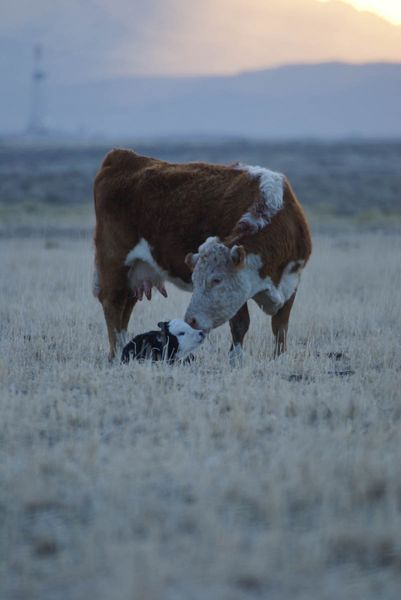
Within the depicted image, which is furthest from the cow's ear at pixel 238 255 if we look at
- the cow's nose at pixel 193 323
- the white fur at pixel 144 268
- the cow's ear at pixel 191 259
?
the white fur at pixel 144 268

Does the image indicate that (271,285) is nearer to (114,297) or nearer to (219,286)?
(219,286)

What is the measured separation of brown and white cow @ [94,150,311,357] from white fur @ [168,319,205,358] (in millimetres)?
94

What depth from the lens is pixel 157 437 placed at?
6.16m

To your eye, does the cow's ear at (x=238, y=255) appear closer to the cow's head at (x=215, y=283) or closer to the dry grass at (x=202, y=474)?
the cow's head at (x=215, y=283)

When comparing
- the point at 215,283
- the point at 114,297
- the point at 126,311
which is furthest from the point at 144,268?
the point at 215,283

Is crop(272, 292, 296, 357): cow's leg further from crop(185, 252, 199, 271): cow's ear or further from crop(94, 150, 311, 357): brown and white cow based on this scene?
crop(185, 252, 199, 271): cow's ear

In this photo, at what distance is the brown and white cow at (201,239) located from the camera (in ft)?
27.9

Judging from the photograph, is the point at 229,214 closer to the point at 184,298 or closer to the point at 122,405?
the point at 122,405

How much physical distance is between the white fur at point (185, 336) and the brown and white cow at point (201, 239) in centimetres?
9

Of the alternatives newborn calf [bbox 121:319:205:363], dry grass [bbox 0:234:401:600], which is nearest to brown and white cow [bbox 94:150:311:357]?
newborn calf [bbox 121:319:205:363]

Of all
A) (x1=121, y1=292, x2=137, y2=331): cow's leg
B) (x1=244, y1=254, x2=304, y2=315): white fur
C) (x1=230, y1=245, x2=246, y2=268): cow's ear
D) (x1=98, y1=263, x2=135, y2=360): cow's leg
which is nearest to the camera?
(x1=230, y1=245, x2=246, y2=268): cow's ear

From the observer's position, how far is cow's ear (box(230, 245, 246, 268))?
27.0 ft

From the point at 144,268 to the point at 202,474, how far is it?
4829mm

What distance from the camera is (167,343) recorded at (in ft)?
28.5
